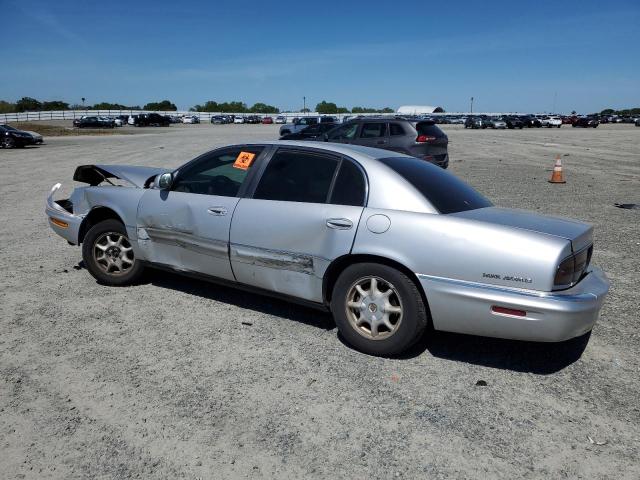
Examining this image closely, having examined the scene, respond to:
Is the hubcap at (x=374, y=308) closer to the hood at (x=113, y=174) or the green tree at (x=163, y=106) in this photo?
the hood at (x=113, y=174)

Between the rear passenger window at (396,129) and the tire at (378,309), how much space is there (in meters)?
11.5

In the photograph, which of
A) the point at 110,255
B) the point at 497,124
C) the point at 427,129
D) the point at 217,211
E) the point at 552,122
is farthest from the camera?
the point at 552,122

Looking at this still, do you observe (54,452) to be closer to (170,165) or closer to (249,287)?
(249,287)

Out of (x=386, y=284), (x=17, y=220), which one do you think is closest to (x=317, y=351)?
(x=386, y=284)

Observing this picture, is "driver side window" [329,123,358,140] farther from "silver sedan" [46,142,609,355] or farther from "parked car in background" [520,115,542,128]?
"parked car in background" [520,115,542,128]

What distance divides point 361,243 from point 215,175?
1785 mm

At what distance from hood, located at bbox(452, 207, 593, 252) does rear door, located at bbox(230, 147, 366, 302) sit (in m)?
0.83

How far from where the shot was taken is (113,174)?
218 inches

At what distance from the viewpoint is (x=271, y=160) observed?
14.7ft

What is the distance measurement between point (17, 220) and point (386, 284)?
7.28 metres

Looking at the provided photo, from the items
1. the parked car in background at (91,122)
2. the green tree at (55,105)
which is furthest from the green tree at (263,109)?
the parked car in background at (91,122)

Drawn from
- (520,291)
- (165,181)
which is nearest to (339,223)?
(520,291)

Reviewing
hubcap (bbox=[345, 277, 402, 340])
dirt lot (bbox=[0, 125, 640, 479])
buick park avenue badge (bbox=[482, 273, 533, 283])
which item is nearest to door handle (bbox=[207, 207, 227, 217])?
dirt lot (bbox=[0, 125, 640, 479])

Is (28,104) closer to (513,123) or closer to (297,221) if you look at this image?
(513,123)
